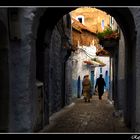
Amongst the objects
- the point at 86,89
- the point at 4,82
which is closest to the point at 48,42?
the point at 4,82

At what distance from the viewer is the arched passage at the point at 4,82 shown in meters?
8.57

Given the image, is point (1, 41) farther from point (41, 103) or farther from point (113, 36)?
point (113, 36)

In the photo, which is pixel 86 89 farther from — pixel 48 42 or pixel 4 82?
pixel 4 82

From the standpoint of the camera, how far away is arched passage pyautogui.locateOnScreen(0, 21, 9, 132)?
28.1 feet

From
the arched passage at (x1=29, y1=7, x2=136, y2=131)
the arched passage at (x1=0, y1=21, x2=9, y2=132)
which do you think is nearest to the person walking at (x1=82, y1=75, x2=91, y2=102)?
the arched passage at (x1=29, y1=7, x2=136, y2=131)

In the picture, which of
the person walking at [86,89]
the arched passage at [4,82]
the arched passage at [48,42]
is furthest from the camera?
the person walking at [86,89]

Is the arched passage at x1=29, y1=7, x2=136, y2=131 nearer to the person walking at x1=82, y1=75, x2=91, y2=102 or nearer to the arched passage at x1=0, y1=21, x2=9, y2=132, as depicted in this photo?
the arched passage at x1=0, y1=21, x2=9, y2=132

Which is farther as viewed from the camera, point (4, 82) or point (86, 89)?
point (86, 89)

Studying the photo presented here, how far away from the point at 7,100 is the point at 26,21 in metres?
1.61

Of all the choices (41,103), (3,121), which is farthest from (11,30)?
(41,103)

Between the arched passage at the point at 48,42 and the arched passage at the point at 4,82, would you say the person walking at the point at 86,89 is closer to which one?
the arched passage at the point at 48,42

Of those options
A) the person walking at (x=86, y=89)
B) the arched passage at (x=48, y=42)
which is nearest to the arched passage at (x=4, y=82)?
the arched passage at (x=48, y=42)

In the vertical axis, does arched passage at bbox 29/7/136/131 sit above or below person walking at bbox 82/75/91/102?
above

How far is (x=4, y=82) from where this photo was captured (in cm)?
871
